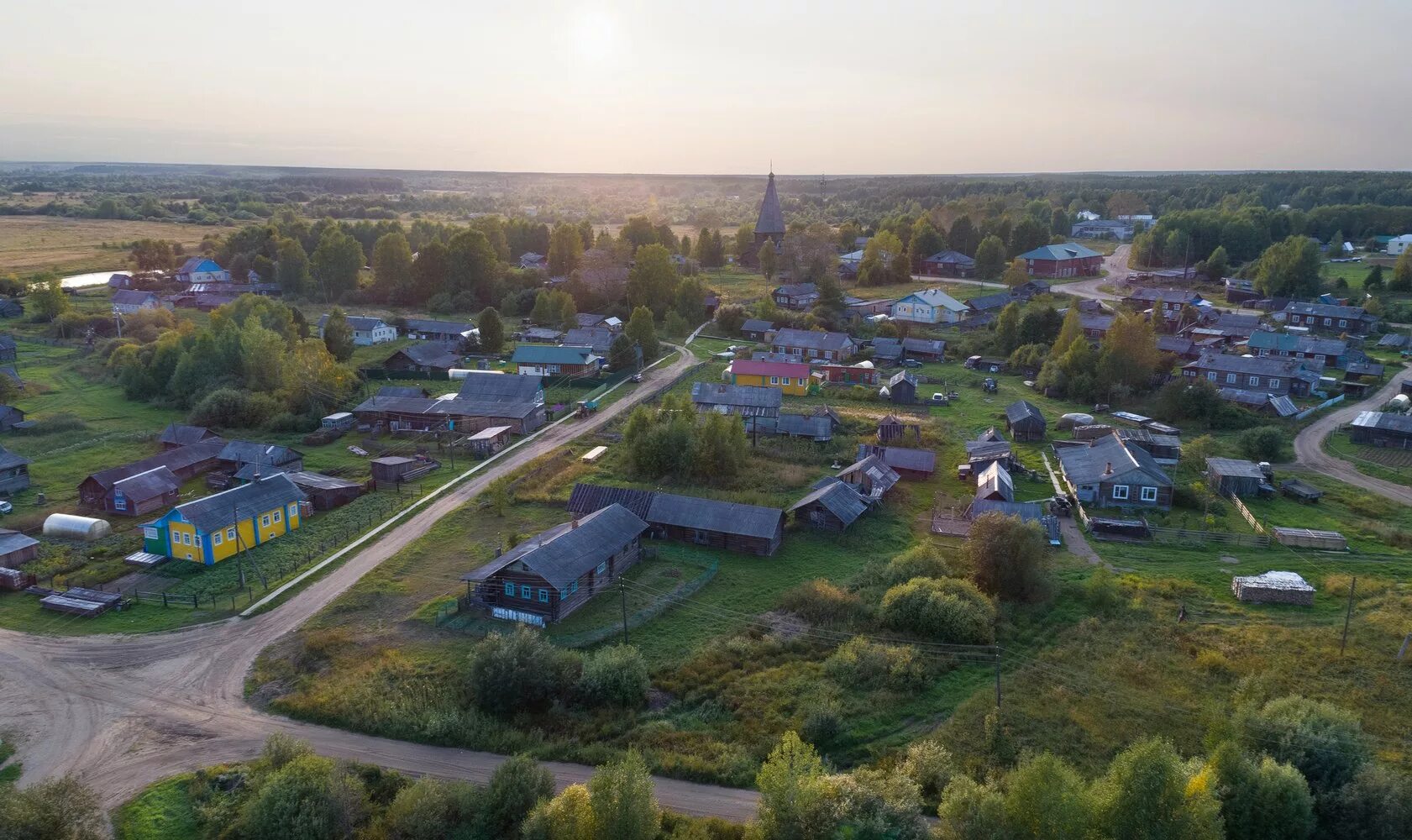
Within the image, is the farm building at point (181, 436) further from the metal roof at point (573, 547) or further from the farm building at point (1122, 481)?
the farm building at point (1122, 481)

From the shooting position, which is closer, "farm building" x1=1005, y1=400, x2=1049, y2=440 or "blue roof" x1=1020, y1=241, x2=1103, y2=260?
Answer: "farm building" x1=1005, y1=400, x2=1049, y2=440

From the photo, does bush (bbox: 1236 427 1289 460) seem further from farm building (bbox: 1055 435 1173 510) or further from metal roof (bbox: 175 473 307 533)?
metal roof (bbox: 175 473 307 533)

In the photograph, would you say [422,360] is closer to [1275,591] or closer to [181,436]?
[181,436]

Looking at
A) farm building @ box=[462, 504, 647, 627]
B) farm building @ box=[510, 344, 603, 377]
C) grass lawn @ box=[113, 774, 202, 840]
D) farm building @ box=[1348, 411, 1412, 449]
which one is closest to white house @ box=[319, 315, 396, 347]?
farm building @ box=[510, 344, 603, 377]


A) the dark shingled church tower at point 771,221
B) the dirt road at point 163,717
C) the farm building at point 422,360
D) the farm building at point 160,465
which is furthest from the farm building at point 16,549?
the dark shingled church tower at point 771,221

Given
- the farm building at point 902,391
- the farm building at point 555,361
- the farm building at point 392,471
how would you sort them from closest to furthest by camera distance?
the farm building at point 392,471 → the farm building at point 902,391 → the farm building at point 555,361

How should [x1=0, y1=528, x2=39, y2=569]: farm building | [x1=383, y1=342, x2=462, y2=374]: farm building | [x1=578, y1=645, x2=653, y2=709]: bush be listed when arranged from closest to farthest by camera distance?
[x1=578, y1=645, x2=653, y2=709]: bush, [x1=0, y1=528, x2=39, y2=569]: farm building, [x1=383, y1=342, x2=462, y2=374]: farm building

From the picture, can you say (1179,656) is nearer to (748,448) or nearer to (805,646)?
(805,646)

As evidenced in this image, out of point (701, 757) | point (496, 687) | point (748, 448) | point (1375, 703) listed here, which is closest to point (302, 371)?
point (748, 448)
